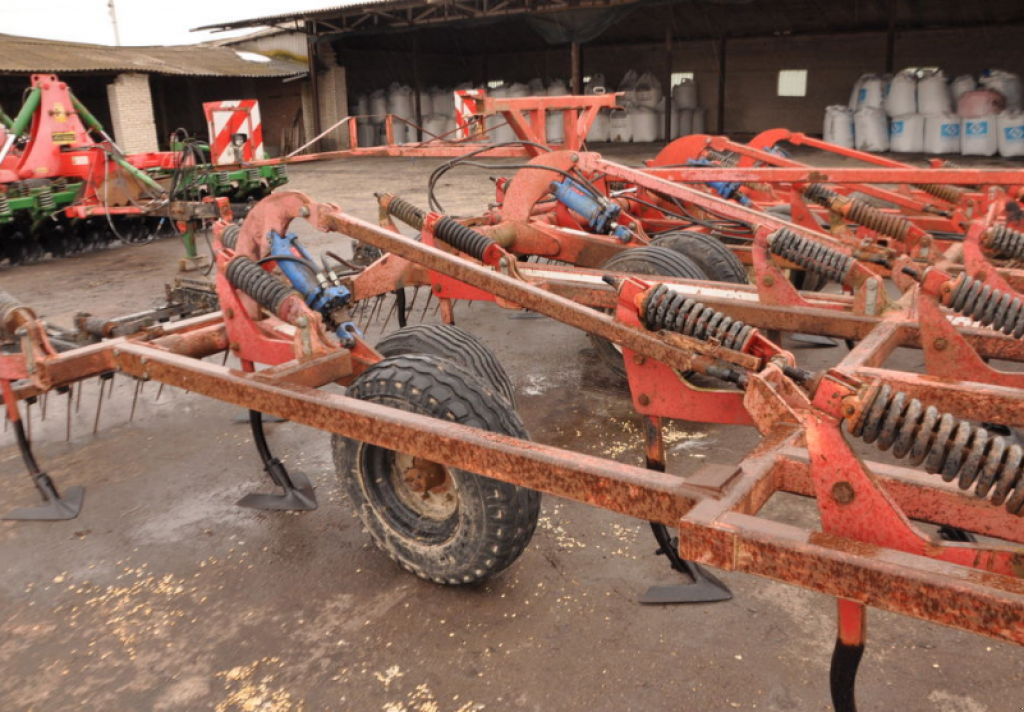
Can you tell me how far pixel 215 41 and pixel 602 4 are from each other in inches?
433

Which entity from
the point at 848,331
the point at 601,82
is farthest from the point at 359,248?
the point at 601,82

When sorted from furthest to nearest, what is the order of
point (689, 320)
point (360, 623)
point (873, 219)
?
point (873, 219)
point (360, 623)
point (689, 320)

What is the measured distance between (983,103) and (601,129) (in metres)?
7.65

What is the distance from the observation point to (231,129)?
27.2 ft

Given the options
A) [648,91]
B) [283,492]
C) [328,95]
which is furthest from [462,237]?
[328,95]

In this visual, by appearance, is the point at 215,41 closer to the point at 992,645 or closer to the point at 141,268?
the point at 141,268

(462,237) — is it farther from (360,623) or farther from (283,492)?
Result: (360,623)

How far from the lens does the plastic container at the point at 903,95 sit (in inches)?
550

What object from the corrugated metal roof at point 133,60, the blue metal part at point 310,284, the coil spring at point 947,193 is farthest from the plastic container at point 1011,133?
the corrugated metal roof at point 133,60

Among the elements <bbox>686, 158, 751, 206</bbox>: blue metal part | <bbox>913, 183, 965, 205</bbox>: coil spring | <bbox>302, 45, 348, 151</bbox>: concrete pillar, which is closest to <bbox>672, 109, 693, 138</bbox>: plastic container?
<bbox>302, 45, 348, 151</bbox>: concrete pillar

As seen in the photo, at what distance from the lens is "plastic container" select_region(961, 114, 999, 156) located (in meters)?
12.8

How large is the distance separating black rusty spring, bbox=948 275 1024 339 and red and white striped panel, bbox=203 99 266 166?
6.96 metres

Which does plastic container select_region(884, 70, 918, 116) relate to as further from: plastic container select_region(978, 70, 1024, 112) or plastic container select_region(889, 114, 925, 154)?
plastic container select_region(978, 70, 1024, 112)

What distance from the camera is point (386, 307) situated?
6.21 m
